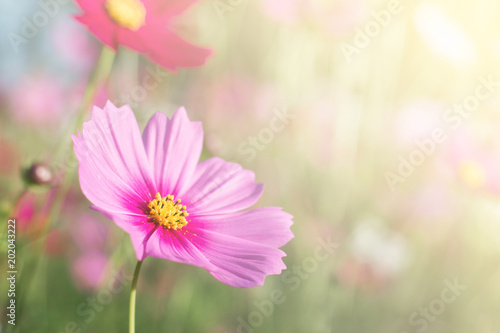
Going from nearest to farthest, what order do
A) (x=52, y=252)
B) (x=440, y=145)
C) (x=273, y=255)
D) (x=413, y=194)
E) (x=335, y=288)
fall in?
(x=273, y=255) → (x=52, y=252) → (x=335, y=288) → (x=440, y=145) → (x=413, y=194)

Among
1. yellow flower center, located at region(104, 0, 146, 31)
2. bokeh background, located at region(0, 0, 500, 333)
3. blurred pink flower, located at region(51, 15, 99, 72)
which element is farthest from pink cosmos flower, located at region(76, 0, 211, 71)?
blurred pink flower, located at region(51, 15, 99, 72)

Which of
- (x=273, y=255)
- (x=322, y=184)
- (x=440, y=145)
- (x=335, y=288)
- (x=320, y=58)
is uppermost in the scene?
(x=320, y=58)

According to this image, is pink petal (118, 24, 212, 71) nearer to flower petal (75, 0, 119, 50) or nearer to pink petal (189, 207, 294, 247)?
Answer: flower petal (75, 0, 119, 50)

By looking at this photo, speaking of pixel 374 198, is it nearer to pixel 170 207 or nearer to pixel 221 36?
pixel 221 36

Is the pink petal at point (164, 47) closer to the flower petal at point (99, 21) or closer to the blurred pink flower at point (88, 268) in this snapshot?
the flower petal at point (99, 21)

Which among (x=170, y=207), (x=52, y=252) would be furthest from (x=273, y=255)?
(x=52, y=252)

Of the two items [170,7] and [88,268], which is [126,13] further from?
[88,268]

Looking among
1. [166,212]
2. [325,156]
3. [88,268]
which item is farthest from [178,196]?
[325,156]
